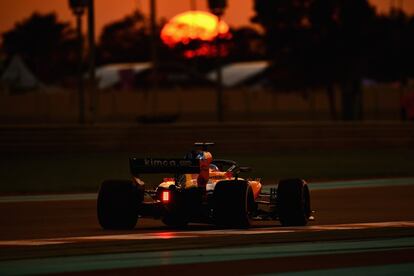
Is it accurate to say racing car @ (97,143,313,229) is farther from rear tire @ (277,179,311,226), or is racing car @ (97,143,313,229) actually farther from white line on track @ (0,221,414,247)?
white line on track @ (0,221,414,247)

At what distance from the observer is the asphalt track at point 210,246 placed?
981cm

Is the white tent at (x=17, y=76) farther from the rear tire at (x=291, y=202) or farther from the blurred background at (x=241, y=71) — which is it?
the rear tire at (x=291, y=202)

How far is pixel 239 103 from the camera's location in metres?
87.2

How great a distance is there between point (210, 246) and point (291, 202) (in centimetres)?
252

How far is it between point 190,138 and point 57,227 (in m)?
16.8

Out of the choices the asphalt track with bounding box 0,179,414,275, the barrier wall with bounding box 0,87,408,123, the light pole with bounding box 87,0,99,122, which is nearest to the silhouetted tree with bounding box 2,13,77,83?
the barrier wall with bounding box 0,87,408,123

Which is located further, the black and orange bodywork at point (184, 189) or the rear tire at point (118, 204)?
the rear tire at point (118, 204)

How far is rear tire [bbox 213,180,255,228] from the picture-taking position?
12.9 meters

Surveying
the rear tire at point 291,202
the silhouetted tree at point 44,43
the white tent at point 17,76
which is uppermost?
the silhouetted tree at point 44,43

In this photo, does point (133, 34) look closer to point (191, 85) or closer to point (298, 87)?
point (191, 85)

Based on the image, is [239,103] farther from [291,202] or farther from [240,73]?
[291,202]

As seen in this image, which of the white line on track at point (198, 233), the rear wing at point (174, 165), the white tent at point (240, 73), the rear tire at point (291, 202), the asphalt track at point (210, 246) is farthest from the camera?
the white tent at point (240, 73)

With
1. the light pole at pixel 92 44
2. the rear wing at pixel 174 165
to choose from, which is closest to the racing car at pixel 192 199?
the rear wing at pixel 174 165

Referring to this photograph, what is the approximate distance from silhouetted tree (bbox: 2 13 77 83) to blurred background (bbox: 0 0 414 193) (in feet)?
0.39
